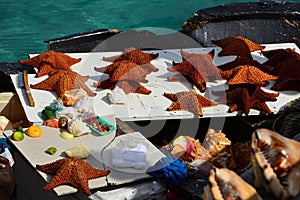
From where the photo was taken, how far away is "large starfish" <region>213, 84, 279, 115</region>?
277 inches

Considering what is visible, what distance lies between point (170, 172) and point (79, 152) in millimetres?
859

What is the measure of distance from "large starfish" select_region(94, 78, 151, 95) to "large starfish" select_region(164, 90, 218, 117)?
302 mm

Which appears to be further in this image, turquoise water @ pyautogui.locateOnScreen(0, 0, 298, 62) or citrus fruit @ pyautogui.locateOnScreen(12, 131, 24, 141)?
turquoise water @ pyautogui.locateOnScreen(0, 0, 298, 62)

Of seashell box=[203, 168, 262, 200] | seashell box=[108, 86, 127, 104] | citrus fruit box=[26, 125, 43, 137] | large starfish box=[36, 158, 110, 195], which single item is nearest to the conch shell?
seashell box=[108, 86, 127, 104]

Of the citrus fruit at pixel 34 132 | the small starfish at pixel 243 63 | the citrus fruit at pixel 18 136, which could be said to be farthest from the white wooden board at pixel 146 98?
the citrus fruit at pixel 18 136

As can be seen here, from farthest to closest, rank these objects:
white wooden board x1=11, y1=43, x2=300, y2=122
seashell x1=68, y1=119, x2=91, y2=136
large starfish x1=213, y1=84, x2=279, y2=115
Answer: large starfish x1=213, y1=84, x2=279, y2=115, white wooden board x1=11, y1=43, x2=300, y2=122, seashell x1=68, y1=119, x2=91, y2=136

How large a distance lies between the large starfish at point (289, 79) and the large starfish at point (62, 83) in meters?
1.98

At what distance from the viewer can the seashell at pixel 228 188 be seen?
4.18 m

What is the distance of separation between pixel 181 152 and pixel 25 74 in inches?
80.5

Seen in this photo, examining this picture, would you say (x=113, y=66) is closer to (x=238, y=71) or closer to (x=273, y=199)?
(x=238, y=71)

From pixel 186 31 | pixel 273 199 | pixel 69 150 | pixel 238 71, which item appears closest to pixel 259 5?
pixel 186 31

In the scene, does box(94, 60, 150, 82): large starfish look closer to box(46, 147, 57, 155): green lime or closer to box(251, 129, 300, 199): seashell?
box(46, 147, 57, 155): green lime

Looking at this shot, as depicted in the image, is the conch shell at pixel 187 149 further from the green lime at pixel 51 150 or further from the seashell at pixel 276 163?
the seashell at pixel 276 163

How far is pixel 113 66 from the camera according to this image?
7.57 metres
